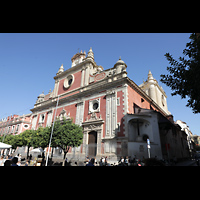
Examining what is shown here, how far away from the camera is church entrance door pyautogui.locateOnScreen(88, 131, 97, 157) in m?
17.5

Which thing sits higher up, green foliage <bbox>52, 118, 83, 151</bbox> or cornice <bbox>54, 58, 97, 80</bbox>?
cornice <bbox>54, 58, 97, 80</bbox>

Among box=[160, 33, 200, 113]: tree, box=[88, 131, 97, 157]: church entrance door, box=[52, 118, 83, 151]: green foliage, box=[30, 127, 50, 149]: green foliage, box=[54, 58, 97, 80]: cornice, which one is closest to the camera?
box=[160, 33, 200, 113]: tree

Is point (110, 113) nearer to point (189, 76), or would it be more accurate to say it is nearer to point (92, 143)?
point (92, 143)

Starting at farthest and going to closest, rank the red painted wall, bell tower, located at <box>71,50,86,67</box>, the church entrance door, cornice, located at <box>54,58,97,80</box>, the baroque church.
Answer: bell tower, located at <box>71,50,86,67</box> → the red painted wall → cornice, located at <box>54,58,97,80</box> → the church entrance door → the baroque church

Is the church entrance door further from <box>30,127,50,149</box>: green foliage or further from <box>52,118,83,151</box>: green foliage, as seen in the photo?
<box>30,127,50,149</box>: green foliage

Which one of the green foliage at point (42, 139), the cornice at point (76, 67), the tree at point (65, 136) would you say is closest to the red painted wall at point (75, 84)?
the cornice at point (76, 67)

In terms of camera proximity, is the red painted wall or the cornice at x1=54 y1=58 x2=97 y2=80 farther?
the red painted wall

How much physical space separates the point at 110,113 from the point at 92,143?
15.5 ft

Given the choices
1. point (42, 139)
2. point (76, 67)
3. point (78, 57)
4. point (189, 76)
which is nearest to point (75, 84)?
point (76, 67)

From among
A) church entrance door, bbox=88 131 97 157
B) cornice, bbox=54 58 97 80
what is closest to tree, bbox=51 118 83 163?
church entrance door, bbox=88 131 97 157

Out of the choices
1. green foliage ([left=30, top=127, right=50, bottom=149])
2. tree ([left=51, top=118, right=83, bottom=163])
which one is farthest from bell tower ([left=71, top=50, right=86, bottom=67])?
green foliage ([left=30, top=127, right=50, bottom=149])

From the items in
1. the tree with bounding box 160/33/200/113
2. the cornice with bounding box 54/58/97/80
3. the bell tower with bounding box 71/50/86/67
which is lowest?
the tree with bounding box 160/33/200/113
